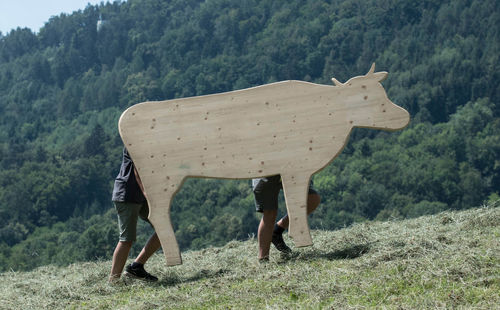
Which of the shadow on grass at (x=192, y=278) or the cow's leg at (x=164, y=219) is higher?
the cow's leg at (x=164, y=219)

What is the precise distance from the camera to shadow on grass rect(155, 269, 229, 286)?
269 inches

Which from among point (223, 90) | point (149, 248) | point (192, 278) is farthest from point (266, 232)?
point (223, 90)

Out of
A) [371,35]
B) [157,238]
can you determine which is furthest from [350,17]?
[157,238]

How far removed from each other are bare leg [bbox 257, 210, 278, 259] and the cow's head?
1.19m

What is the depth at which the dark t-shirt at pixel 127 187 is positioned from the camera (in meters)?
7.00

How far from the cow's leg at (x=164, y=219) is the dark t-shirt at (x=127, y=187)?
0.13 m

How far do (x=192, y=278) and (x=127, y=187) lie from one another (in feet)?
3.47

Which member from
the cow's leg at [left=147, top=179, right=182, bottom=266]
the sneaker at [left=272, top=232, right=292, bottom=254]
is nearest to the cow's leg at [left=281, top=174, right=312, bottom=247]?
the sneaker at [left=272, top=232, right=292, bottom=254]

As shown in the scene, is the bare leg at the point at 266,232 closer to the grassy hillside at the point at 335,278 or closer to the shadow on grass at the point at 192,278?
the grassy hillside at the point at 335,278

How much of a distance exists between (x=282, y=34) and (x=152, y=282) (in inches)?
4071

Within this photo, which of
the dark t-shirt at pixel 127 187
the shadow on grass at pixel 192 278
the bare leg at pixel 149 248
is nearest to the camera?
the shadow on grass at pixel 192 278

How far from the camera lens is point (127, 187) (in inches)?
277

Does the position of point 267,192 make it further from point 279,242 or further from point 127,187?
point 127,187

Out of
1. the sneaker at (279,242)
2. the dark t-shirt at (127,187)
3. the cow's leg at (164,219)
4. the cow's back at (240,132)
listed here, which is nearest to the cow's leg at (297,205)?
the cow's back at (240,132)
